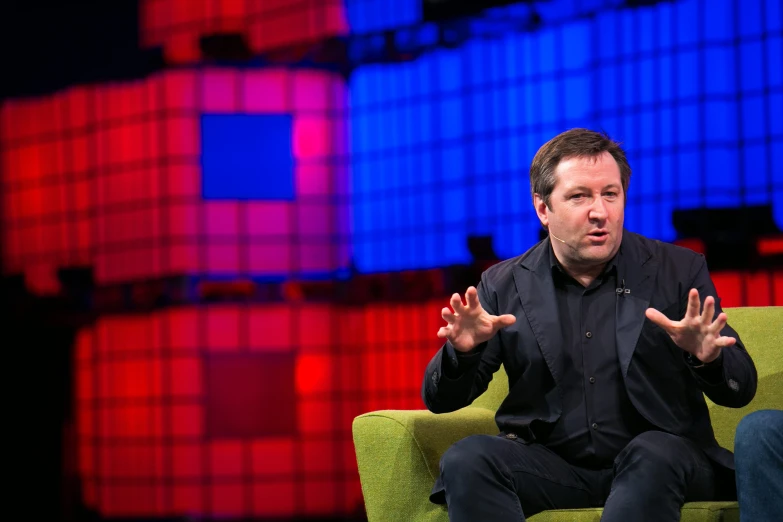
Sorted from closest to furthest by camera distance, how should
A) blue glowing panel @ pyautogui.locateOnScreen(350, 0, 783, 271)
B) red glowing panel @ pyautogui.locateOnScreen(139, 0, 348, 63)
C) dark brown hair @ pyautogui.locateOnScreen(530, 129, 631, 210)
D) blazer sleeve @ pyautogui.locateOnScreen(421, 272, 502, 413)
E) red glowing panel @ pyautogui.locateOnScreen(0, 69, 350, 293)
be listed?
blazer sleeve @ pyautogui.locateOnScreen(421, 272, 502, 413), dark brown hair @ pyautogui.locateOnScreen(530, 129, 631, 210), blue glowing panel @ pyautogui.locateOnScreen(350, 0, 783, 271), red glowing panel @ pyautogui.locateOnScreen(0, 69, 350, 293), red glowing panel @ pyautogui.locateOnScreen(139, 0, 348, 63)

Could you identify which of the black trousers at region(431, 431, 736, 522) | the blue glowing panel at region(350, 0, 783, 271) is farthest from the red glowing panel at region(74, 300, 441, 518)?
the black trousers at region(431, 431, 736, 522)

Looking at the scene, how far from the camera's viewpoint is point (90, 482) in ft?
21.6

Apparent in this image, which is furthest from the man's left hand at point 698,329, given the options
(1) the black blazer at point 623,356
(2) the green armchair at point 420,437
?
(2) the green armchair at point 420,437

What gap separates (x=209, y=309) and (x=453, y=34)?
242 cm

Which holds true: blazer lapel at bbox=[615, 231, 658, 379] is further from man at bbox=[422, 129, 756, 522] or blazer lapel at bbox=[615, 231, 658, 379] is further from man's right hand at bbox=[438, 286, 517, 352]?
man's right hand at bbox=[438, 286, 517, 352]

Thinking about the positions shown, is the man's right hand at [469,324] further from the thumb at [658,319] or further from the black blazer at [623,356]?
the thumb at [658,319]

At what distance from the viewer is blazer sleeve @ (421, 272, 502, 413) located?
2.25 metres

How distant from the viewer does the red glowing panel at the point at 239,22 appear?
680 cm

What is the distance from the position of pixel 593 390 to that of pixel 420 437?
45 cm

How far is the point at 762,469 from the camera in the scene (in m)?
1.97

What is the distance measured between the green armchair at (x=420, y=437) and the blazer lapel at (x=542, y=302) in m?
0.38

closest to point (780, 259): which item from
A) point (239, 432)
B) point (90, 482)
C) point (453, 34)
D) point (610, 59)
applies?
point (610, 59)

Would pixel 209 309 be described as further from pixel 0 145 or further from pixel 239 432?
pixel 0 145

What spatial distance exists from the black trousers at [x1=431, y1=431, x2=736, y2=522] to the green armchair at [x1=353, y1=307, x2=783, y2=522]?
0.16 metres
